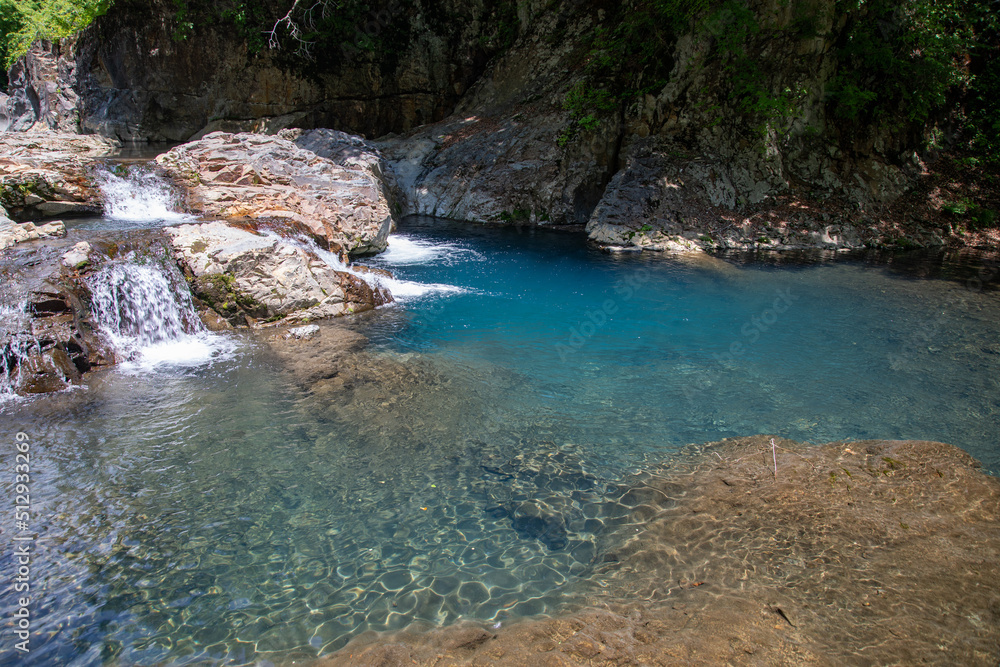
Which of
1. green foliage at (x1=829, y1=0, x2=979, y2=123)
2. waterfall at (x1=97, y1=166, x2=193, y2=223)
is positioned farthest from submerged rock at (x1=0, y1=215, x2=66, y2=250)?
green foliage at (x1=829, y1=0, x2=979, y2=123)

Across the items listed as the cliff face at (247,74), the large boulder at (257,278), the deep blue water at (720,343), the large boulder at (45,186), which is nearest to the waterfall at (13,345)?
the large boulder at (257,278)

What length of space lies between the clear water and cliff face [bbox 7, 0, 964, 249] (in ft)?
18.2

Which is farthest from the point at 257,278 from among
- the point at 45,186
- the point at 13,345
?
the point at 45,186

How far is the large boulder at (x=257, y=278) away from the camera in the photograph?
8.02 metres

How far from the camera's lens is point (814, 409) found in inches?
222

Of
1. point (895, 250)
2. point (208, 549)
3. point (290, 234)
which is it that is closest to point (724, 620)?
point (208, 549)

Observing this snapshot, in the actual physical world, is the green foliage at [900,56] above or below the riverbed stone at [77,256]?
above

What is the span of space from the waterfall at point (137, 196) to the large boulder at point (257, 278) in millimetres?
1913

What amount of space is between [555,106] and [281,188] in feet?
30.0

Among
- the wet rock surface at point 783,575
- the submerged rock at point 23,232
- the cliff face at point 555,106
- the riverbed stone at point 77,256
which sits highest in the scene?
the cliff face at point 555,106

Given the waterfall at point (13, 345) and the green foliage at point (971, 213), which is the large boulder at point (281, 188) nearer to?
the waterfall at point (13, 345)

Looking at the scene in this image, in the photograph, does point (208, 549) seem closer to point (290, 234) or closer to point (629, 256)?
point (290, 234)

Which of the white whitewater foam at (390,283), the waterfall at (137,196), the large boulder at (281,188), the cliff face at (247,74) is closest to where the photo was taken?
the white whitewater foam at (390,283)

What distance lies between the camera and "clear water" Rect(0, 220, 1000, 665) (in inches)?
128
